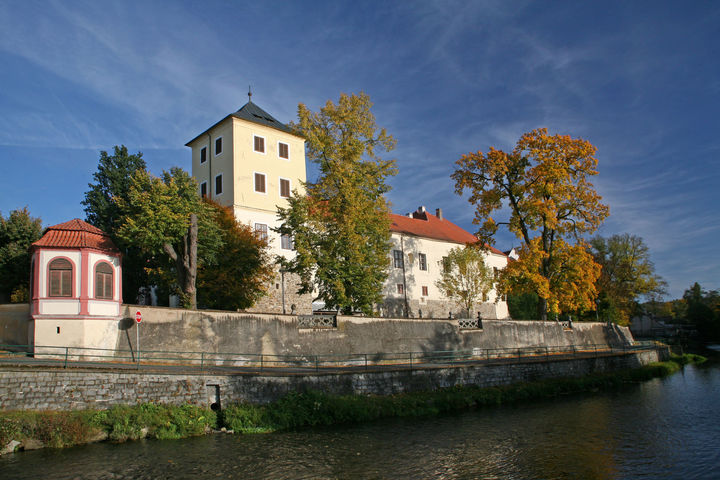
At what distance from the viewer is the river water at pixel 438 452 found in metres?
12.9

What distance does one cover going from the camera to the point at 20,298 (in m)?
26.6

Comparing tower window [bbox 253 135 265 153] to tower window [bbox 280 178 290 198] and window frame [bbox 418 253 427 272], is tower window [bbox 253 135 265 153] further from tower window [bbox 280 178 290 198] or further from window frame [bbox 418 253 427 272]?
window frame [bbox 418 253 427 272]

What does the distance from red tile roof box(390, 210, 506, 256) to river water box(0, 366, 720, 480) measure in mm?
27522

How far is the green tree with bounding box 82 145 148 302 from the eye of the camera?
3008 centimetres

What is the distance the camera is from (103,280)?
20297 millimetres

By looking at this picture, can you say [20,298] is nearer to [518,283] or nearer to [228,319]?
[228,319]

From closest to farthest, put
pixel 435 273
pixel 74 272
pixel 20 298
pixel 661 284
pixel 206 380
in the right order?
pixel 206 380 < pixel 74 272 < pixel 20 298 < pixel 435 273 < pixel 661 284

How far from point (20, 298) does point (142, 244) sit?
30.9 feet

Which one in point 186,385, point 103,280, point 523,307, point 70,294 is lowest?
point 186,385

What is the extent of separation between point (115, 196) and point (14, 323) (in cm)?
1211

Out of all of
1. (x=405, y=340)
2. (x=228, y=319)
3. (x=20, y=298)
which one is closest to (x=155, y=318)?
(x=228, y=319)

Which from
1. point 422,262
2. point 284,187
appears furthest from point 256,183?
point 422,262

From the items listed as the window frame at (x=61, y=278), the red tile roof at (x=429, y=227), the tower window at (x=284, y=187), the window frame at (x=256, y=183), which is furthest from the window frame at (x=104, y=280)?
the red tile roof at (x=429, y=227)

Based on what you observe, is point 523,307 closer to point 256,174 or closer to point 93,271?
point 256,174
